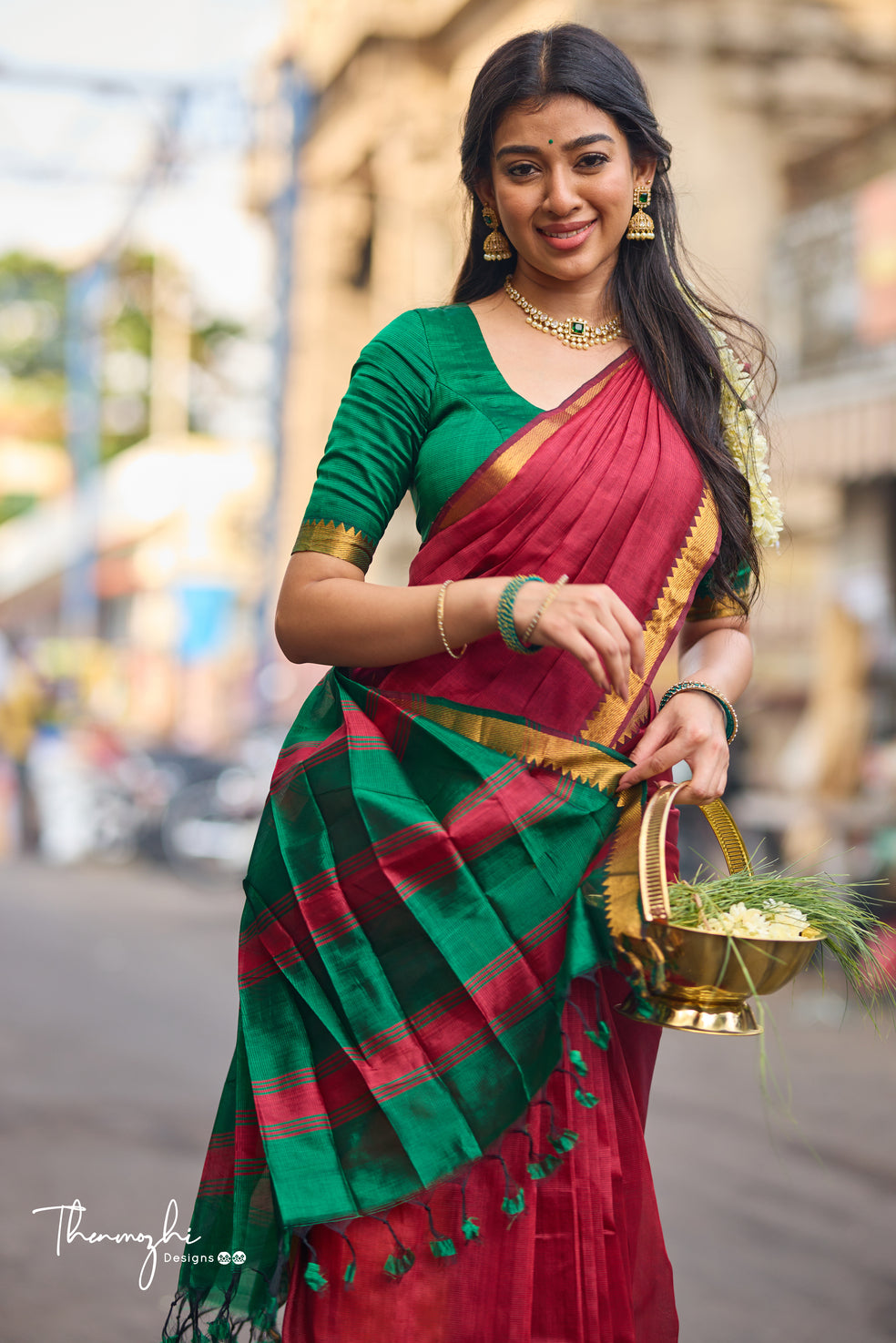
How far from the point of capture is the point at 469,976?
1.45 m

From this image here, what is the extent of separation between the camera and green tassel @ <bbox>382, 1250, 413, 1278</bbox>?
144 centimetres

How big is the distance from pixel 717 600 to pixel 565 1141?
0.68 meters

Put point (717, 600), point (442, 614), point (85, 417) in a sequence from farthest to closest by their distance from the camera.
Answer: point (85, 417) → point (717, 600) → point (442, 614)

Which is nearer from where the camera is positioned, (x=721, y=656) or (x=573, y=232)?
(x=573, y=232)

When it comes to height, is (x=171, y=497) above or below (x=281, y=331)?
above

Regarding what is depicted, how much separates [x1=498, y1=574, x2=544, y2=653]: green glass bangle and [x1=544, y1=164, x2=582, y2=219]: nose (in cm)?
43

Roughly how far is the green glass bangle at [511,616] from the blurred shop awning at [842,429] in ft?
20.2

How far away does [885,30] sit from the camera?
30.6 ft

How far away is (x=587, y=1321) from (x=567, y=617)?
0.72 meters

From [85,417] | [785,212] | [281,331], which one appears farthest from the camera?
[85,417]

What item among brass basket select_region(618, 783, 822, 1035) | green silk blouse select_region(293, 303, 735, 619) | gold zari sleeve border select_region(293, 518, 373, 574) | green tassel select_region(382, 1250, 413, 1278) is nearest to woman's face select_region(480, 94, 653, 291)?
green silk blouse select_region(293, 303, 735, 619)

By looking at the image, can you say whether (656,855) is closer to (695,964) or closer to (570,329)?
(695,964)

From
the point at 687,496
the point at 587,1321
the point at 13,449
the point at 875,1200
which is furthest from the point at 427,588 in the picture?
the point at 13,449

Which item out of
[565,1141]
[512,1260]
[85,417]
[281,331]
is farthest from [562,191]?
[85,417]
